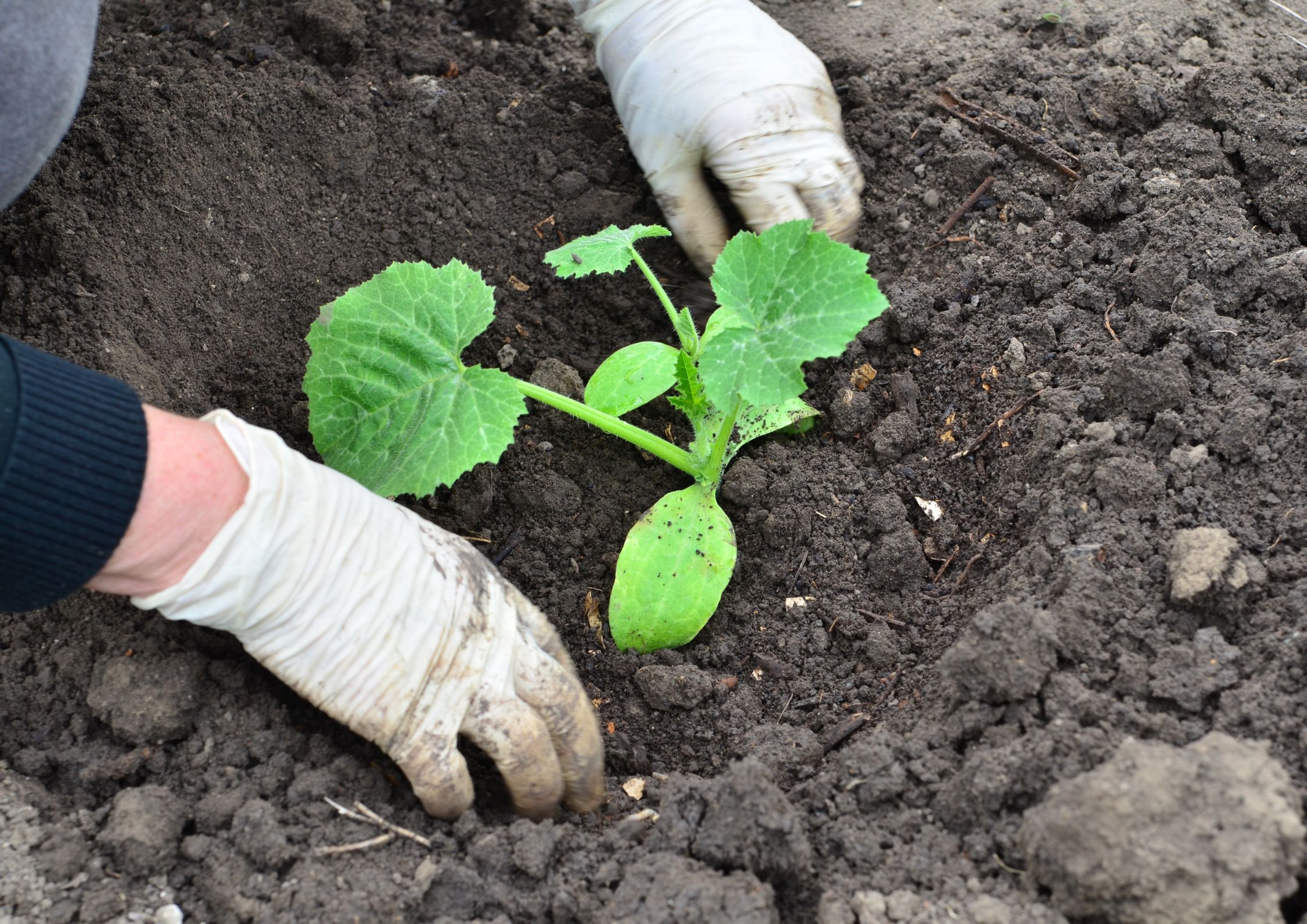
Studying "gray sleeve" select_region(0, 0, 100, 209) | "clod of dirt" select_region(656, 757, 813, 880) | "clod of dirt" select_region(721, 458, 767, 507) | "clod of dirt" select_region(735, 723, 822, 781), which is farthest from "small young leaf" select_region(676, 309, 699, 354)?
"gray sleeve" select_region(0, 0, 100, 209)

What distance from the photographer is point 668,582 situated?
2285 millimetres

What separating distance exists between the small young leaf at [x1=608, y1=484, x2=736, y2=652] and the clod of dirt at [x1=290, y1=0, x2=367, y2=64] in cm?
179

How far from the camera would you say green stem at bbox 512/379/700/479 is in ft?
7.70

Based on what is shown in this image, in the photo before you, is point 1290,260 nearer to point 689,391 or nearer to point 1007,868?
point 689,391

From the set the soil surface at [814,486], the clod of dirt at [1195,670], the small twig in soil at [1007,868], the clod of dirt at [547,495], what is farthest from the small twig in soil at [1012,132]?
the small twig in soil at [1007,868]

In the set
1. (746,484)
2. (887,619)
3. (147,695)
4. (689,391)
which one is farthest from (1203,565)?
(147,695)

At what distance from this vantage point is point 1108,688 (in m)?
1.76

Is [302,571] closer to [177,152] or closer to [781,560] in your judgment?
[781,560]

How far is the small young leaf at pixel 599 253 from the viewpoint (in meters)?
2.40

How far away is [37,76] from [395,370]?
87cm

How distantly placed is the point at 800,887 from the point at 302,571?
3.27ft

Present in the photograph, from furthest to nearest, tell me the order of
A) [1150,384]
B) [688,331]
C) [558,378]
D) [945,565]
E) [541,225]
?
[541,225] → [558,378] → [688,331] → [945,565] → [1150,384]

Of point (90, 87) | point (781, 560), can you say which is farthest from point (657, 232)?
point (90, 87)

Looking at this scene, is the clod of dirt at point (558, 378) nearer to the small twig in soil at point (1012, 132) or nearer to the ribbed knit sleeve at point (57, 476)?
the ribbed knit sleeve at point (57, 476)
